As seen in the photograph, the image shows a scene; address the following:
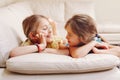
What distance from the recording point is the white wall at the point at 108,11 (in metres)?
3.06

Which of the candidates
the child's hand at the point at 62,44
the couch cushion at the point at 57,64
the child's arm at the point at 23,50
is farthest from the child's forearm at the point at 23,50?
the child's hand at the point at 62,44

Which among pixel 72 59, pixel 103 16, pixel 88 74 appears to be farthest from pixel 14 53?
pixel 103 16

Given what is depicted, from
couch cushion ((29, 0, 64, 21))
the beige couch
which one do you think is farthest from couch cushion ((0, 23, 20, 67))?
couch cushion ((29, 0, 64, 21))

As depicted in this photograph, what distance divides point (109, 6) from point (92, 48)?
154cm

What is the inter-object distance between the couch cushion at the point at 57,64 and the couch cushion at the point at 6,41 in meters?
0.12

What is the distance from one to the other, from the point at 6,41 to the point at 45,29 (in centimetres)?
31

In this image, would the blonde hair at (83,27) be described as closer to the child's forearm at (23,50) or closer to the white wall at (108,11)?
the child's forearm at (23,50)

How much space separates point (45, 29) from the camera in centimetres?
181

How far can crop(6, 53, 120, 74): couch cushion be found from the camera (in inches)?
58.4

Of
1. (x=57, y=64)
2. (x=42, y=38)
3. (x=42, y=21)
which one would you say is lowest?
(x=57, y=64)

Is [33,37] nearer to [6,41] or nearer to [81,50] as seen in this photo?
[6,41]

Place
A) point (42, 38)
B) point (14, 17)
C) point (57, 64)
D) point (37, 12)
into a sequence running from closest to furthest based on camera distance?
point (57, 64) < point (42, 38) < point (14, 17) < point (37, 12)

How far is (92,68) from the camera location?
59.2 inches

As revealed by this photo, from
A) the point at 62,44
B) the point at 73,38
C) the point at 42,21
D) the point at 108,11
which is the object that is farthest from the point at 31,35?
the point at 108,11
